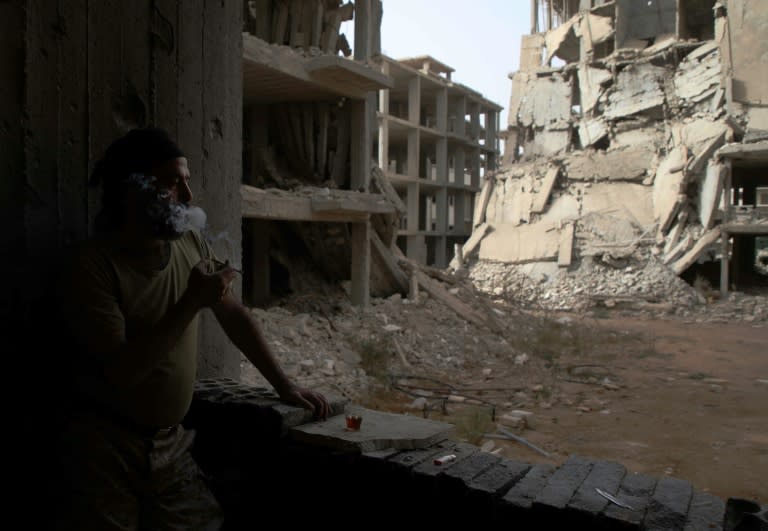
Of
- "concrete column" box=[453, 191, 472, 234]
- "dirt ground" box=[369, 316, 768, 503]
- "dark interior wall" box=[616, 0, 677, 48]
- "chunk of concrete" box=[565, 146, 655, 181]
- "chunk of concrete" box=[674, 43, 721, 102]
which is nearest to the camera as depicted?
"dirt ground" box=[369, 316, 768, 503]

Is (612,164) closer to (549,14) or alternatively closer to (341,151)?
(549,14)

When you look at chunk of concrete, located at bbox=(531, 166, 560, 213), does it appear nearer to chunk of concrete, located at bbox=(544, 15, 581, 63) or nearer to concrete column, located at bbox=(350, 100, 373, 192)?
chunk of concrete, located at bbox=(544, 15, 581, 63)

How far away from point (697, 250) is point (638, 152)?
4.23 m

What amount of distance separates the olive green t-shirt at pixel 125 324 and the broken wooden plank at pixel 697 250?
59.5 feet

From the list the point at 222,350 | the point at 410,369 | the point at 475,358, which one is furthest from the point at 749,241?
the point at 222,350

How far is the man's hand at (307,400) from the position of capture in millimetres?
2541

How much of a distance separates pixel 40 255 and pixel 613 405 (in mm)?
6904

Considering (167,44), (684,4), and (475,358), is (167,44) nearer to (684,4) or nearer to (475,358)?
(475,358)

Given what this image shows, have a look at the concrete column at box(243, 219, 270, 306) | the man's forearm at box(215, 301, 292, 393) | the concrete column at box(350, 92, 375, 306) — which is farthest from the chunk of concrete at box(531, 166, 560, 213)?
the man's forearm at box(215, 301, 292, 393)

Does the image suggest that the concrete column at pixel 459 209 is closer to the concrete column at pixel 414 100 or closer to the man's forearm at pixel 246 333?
the concrete column at pixel 414 100

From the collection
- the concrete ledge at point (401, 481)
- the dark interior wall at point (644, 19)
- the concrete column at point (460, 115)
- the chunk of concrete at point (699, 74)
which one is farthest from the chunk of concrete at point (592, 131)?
the concrete ledge at point (401, 481)

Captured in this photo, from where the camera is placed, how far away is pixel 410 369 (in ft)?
29.2

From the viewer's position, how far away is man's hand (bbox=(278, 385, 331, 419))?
8.34ft

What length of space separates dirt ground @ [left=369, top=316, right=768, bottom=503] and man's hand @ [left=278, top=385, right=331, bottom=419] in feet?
11.3
